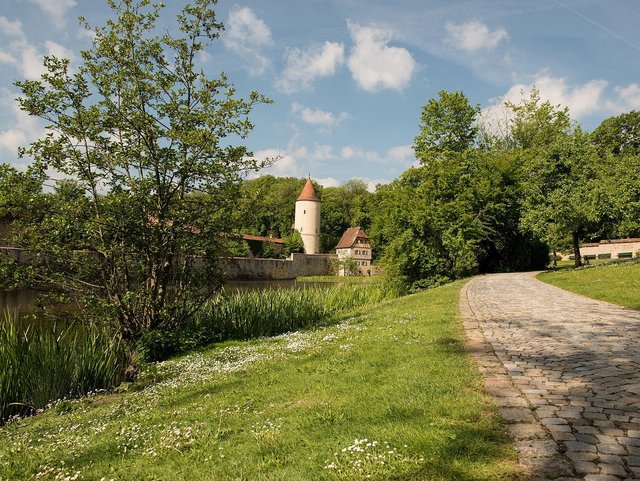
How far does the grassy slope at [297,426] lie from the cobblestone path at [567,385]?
0.90ft

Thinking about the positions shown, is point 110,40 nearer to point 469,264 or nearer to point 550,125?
point 469,264

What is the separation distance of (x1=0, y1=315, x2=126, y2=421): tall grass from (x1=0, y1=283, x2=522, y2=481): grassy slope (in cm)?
109

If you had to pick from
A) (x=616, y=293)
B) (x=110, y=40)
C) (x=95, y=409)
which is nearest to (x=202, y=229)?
(x=110, y=40)

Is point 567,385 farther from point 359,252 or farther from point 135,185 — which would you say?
point 359,252

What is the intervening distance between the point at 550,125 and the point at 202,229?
39.1 metres

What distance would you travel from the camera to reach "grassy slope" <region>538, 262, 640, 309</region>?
528 inches

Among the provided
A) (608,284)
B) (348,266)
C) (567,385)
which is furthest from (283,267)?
(567,385)

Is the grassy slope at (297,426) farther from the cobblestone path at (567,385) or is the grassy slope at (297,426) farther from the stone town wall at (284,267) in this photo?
the stone town wall at (284,267)

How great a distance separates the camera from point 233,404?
229 inches

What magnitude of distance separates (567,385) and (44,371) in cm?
881

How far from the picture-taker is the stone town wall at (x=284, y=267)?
61500 millimetres

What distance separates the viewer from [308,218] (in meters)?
81.1

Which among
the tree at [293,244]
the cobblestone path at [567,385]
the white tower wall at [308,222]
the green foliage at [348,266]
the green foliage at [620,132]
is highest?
the green foliage at [620,132]

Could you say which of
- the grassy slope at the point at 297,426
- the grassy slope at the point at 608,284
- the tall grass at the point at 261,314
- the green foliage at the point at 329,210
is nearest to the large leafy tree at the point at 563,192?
the grassy slope at the point at 608,284
